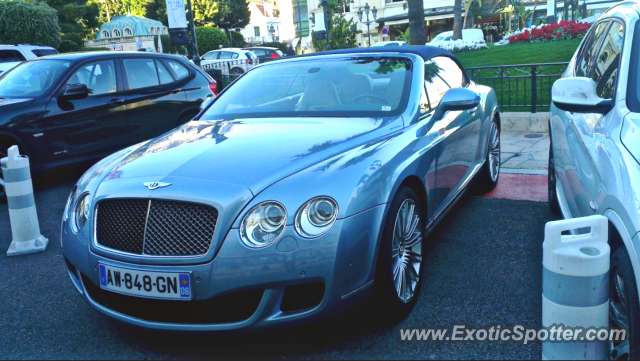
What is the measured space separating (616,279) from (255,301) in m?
1.46

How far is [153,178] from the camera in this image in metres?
2.87

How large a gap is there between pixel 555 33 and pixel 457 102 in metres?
20.6

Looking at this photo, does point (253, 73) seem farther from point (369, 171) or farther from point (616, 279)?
point (616, 279)

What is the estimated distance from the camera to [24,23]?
23172 millimetres

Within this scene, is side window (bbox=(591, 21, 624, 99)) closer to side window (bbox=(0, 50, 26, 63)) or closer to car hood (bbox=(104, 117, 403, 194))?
car hood (bbox=(104, 117, 403, 194))

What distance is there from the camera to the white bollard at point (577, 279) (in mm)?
1921

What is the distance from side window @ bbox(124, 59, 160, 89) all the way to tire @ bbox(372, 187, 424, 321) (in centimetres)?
529

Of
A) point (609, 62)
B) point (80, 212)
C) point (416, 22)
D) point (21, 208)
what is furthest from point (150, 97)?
point (416, 22)

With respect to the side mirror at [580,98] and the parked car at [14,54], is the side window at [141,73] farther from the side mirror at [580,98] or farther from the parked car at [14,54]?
the parked car at [14,54]

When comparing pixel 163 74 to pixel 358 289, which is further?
pixel 163 74

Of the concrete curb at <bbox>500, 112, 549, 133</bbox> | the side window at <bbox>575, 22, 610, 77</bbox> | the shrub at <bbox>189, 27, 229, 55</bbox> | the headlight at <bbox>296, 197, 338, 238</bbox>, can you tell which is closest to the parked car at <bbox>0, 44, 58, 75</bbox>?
the concrete curb at <bbox>500, 112, 549, 133</bbox>

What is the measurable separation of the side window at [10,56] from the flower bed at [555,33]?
17.9 m

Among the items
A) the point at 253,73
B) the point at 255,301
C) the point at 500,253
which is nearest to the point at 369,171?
the point at 255,301

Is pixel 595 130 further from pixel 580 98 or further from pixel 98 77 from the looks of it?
pixel 98 77
